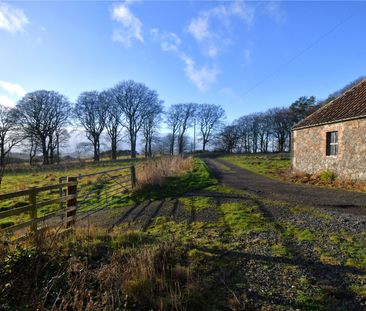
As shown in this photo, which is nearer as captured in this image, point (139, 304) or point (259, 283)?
point (139, 304)

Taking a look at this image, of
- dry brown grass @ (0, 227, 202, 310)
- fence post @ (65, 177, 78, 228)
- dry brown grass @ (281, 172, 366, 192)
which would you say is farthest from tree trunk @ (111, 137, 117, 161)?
dry brown grass @ (0, 227, 202, 310)

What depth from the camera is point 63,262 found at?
406 centimetres

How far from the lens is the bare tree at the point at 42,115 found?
132 feet

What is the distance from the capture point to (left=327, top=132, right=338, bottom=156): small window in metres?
13.0

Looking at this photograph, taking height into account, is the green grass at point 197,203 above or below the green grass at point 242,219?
below

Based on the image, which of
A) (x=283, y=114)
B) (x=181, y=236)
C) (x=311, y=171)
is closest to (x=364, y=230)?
(x=181, y=236)

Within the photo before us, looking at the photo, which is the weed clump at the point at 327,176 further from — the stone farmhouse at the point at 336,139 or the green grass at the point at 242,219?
the green grass at the point at 242,219

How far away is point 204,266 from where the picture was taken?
412 centimetres

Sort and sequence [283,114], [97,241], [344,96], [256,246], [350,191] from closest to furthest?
[256,246], [97,241], [350,191], [344,96], [283,114]

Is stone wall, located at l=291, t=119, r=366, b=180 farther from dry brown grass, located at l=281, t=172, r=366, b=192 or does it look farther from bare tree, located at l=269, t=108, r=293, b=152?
bare tree, located at l=269, t=108, r=293, b=152

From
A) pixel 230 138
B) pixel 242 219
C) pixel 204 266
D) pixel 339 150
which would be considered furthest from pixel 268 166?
pixel 230 138

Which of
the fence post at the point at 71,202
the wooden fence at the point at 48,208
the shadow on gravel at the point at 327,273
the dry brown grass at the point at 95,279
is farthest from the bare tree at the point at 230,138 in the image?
the dry brown grass at the point at 95,279

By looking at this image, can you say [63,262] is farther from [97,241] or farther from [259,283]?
[259,283]

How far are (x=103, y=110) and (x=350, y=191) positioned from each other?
46764 mm
